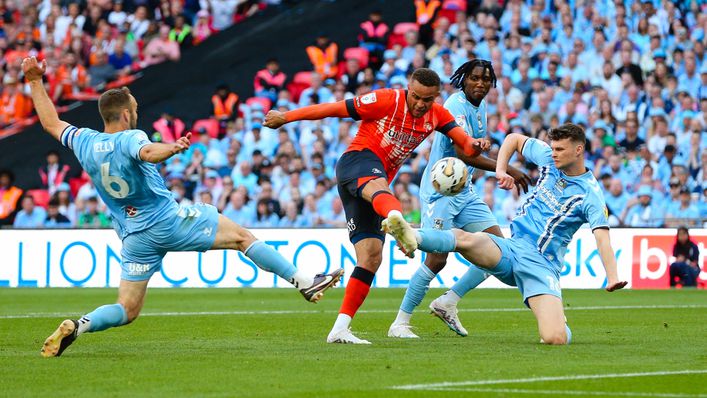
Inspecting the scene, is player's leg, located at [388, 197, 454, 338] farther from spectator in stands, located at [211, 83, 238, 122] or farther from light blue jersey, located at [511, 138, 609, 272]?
spectator in stands, located at [211, 83, 238, 122]

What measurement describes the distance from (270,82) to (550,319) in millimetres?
16225

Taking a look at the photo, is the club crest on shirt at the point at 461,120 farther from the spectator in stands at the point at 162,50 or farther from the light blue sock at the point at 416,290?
the spectator in stands at the point at 162,50

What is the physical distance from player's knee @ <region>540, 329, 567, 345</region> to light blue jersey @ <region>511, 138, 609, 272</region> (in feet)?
2.40

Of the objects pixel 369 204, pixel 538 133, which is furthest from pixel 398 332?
pixel 538 133

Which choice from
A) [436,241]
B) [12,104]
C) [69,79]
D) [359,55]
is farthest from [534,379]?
[12,104]

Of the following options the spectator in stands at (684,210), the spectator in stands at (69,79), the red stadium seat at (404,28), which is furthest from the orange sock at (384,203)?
the spectator in stands at (69,79)

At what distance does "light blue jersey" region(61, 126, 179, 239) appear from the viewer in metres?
9.54

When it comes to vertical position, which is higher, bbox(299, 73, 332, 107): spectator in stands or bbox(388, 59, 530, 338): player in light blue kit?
bbox(299, 73, 332, 107): spectator in stands

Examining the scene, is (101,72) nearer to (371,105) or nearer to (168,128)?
(168,128)

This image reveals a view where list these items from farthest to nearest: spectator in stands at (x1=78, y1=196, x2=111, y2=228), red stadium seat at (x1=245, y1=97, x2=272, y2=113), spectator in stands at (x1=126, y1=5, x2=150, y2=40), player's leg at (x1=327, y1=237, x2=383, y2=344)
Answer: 1. spectator in stands at (x1=126, y1=5, x2=150, y2=40)
2. red stadium seat at (x1=245, y1=97, x2=272, y2=113)
3. spectator in stands at (x1=78, y1=196, x2=111, y2=228)
4. player's leg at (x1=327, y1=237, x2=383, y2=344)

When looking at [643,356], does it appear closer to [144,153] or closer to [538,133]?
[144,153]

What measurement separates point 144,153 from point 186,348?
1.80m

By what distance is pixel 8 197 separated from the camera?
23.9 meters

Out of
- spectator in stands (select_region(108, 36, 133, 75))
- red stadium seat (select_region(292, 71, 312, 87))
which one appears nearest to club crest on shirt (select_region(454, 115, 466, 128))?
red stadium seat (select_region(292, 71, 312, 87))
